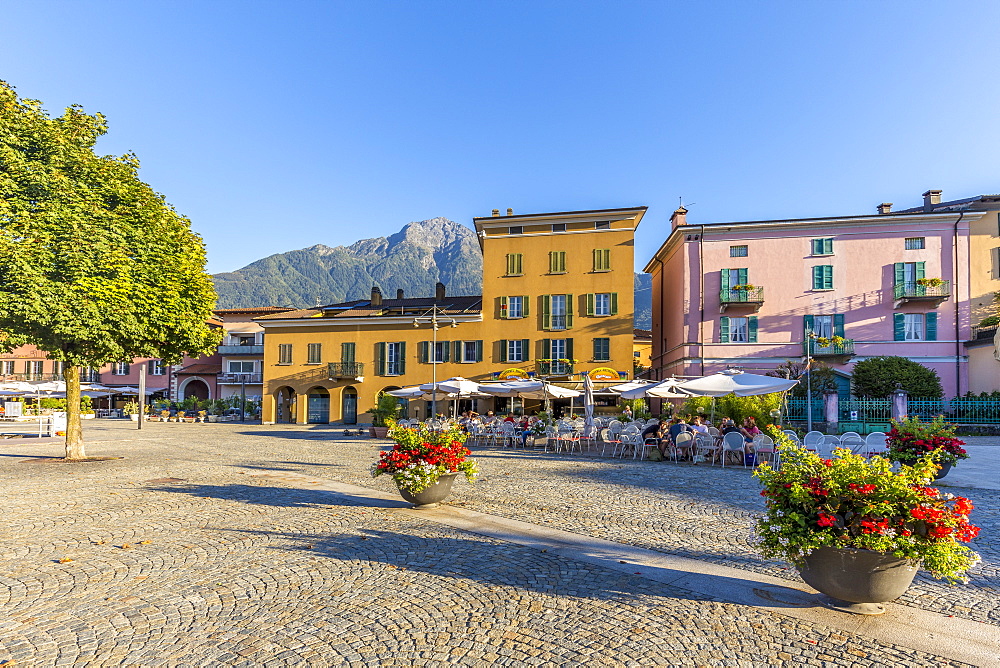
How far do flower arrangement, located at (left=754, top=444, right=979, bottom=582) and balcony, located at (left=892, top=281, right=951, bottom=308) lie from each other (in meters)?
30.3

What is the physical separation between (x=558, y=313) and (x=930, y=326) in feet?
58.8

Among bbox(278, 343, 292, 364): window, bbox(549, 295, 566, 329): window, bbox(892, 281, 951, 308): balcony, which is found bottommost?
bbox(278, 343, 292, 364): window

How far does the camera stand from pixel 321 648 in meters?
3.92

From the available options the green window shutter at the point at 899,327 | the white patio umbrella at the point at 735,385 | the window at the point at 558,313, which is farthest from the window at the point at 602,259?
the white patio umbrella at the point at 735,385

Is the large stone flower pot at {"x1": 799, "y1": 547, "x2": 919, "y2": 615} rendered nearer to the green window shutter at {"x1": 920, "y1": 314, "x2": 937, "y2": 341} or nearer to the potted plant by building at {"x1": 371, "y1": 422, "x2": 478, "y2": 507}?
the potted plant by building at {"x1": 371, "y1": 422, "x2": 478, "y2": 507}

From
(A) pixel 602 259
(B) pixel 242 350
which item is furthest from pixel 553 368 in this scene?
(B) pixel 242 350

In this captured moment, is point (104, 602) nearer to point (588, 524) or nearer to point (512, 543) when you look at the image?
point (512, 543)

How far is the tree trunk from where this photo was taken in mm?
14102

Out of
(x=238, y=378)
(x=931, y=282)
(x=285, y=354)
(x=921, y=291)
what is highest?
(x=931, y=282)

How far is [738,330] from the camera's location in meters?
31.3

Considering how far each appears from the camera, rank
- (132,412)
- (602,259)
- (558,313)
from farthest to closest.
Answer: (132,412)
(558,313)
(602,259)

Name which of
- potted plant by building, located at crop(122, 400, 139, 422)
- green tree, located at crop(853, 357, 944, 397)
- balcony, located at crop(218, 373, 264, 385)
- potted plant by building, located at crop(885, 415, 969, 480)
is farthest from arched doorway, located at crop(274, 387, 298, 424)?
potted plant by building, located at crop(885, 415, 969, 480)

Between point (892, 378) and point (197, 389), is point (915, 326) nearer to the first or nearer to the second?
point (892, 378)

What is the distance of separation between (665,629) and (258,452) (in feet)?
51.1
